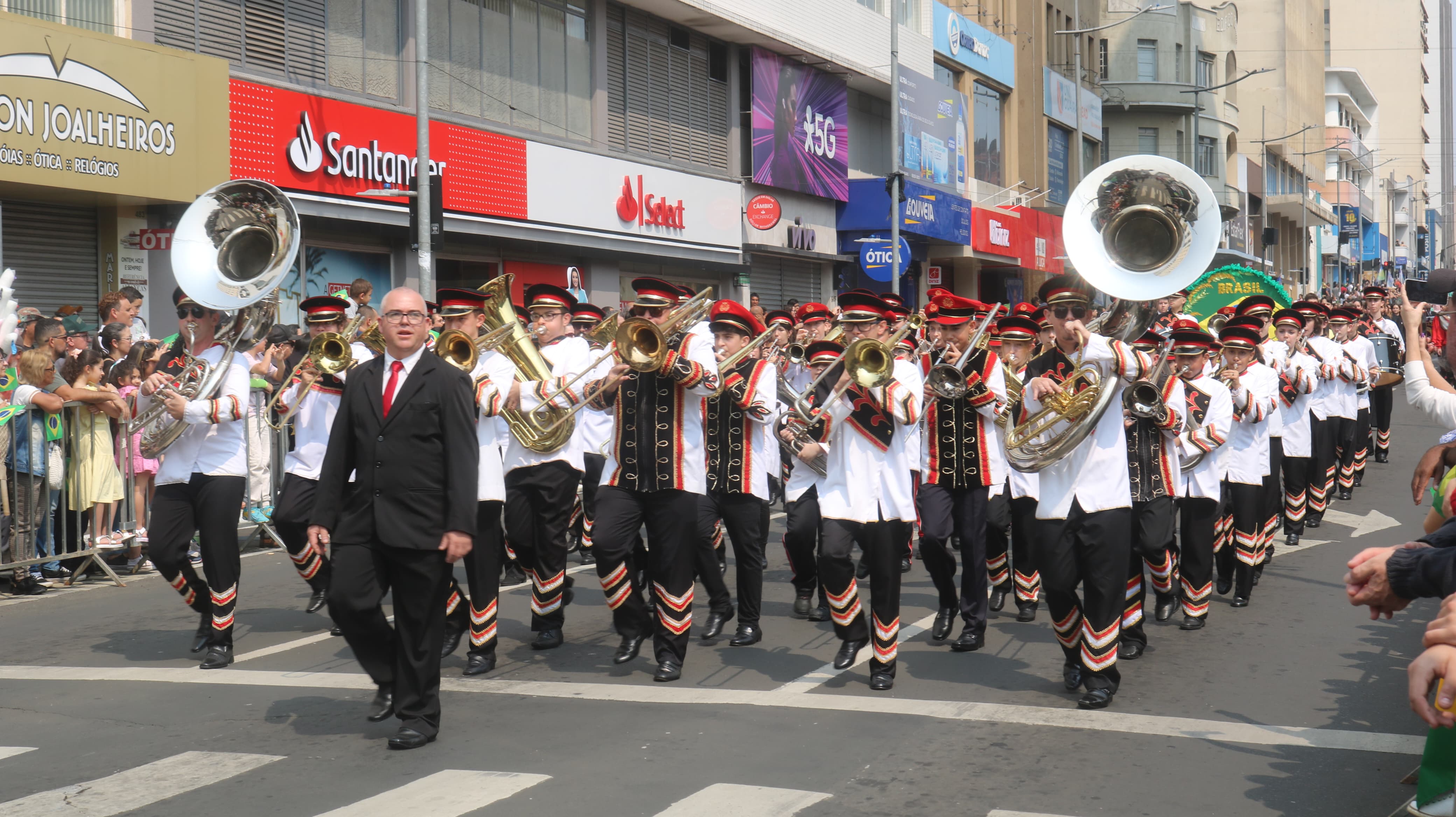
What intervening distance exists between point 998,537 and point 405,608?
4.35m

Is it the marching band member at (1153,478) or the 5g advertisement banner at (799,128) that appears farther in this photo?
the 5g advertisement banner at (799,128)

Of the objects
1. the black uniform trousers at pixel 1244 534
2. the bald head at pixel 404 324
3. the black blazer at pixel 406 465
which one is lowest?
the black uniform trousers at pixel 1244 534

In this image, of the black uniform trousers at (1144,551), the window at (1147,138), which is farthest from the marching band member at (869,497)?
the window at (1147,138)

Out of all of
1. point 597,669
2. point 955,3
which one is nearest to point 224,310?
point 597,669

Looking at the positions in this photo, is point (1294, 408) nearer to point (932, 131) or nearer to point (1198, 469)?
point (1198, 469)

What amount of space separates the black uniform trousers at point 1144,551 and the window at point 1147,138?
58401 millimetres

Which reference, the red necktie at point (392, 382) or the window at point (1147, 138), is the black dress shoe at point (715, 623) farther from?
the window at point (1147, 138)

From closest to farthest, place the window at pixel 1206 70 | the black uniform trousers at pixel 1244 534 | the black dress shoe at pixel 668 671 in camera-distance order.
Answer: the black dress shoe at pixel 668 671
the black uniform trousers at pixel 1244 534
the window at pixel 1206 70

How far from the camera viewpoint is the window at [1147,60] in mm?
63875

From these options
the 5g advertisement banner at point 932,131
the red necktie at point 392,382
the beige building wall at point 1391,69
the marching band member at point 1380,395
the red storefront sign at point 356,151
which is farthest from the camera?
the beige building wall at point 1391,69

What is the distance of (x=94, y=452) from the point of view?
11.6 m

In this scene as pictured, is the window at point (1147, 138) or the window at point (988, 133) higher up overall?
the window at point (1147, 138)

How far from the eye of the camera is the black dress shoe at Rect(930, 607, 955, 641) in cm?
875

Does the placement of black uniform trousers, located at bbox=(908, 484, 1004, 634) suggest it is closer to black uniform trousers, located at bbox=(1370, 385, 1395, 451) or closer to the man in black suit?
the man in black suit
